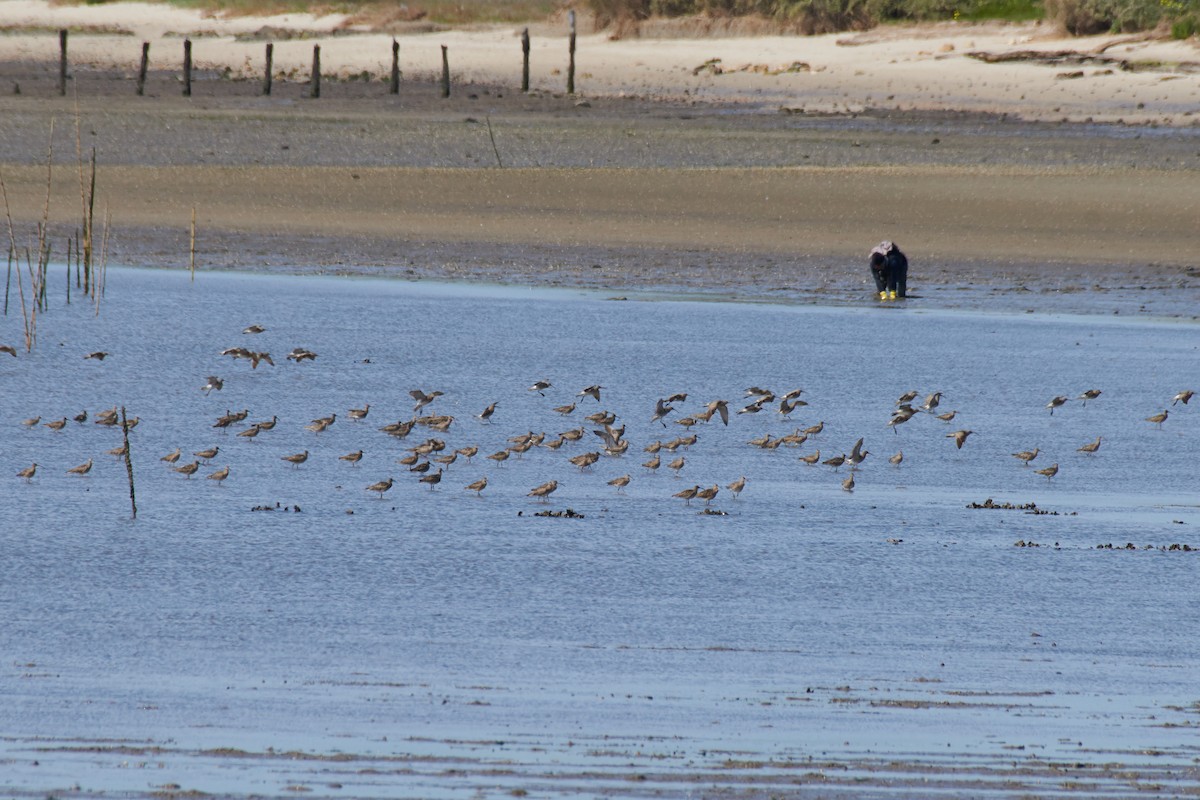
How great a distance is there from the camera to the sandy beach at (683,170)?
2066cm

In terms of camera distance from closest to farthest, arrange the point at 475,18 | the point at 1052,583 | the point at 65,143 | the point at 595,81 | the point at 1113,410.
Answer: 1. the point at 1052,583
2. the point at 1113,410
3. the point at 65,143
4. the point at 595,81
5. the point at 475,18

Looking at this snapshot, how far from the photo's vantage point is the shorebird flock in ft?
33.2

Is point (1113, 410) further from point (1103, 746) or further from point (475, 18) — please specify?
point (475, 18)

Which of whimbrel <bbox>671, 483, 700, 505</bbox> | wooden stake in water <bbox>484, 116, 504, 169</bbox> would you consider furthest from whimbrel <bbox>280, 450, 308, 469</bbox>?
wooden stake in water <bbox>484, 116, 504, 169</bbox>

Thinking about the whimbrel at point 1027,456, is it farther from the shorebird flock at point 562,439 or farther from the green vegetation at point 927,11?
the green vegetation at point 927,11

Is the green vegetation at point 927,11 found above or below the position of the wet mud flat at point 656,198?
above

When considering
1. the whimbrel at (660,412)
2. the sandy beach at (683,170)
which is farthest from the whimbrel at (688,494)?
the sandy beach at (683,170)

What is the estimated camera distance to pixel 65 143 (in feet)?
97.4

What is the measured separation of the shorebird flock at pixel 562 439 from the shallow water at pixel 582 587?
56 mm

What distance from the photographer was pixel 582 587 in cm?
779

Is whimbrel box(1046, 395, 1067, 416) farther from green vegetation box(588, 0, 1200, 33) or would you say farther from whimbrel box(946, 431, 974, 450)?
green vegetation box(588, 0, 1200, 33)

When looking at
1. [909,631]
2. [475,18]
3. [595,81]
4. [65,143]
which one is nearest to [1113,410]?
[909,631]

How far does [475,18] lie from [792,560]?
2709 inches

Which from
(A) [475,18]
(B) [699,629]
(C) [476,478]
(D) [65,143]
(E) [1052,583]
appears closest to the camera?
(B) [699,629]
